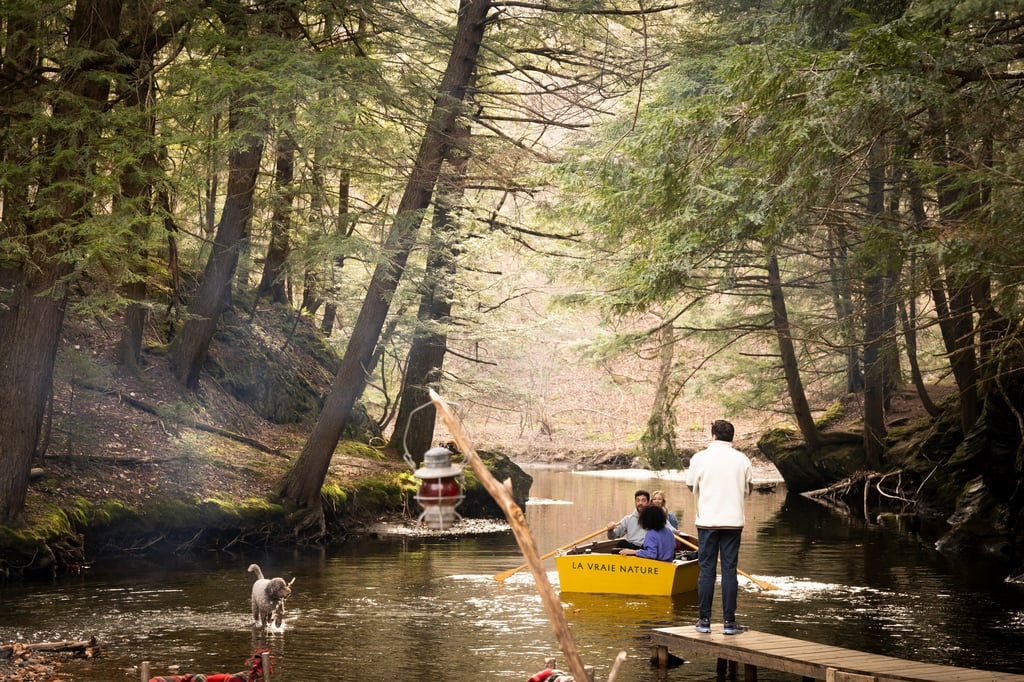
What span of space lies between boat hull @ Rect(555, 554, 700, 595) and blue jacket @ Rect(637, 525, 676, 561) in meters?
0.17

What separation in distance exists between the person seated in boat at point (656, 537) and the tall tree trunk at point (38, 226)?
8.06 metres

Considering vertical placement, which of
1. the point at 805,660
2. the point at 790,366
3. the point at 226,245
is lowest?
the point at 805,660

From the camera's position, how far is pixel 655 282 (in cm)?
1439

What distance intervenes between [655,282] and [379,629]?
5650 millimetres

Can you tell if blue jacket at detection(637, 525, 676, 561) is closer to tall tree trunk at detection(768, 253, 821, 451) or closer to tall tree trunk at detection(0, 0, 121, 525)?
tall tree trunk at detection(0, 0, 121, 525)

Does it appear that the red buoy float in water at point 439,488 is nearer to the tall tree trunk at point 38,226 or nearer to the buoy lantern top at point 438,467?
the buoy lantern top at point 438,467

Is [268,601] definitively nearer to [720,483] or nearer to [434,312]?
[720,483]

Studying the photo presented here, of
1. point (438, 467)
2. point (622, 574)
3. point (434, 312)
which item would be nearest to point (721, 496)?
point (438, 467)

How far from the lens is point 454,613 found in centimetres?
1307

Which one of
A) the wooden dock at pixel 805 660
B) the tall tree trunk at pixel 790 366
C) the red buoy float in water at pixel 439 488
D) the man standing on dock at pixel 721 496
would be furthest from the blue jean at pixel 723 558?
the tall tree trunk at pixel 790 366

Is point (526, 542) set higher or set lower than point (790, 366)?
lower

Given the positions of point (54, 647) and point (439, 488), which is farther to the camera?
point (54, 647)

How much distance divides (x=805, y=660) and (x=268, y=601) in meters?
5.81

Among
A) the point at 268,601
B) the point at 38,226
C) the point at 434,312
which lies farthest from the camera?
the point at 434,312
